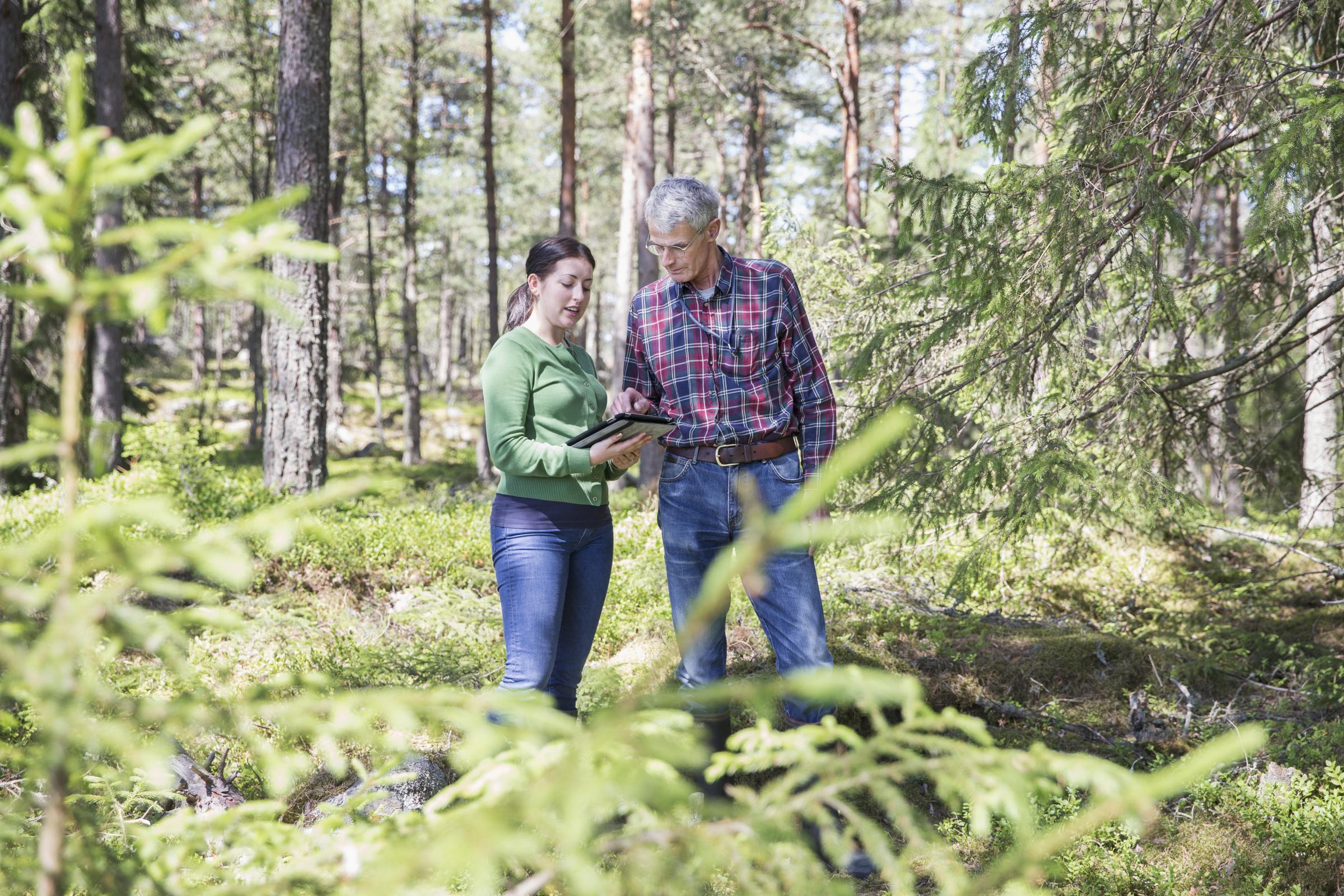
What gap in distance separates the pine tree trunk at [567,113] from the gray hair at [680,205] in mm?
10701

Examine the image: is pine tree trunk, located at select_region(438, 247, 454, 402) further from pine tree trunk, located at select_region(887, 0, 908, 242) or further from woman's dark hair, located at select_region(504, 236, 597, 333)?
woman's dark hair, located at select_region(504, 236, 597, 333)

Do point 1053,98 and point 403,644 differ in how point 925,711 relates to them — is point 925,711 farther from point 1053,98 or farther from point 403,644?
point 403,644

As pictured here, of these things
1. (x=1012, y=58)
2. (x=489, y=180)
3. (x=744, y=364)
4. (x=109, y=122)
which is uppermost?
(x=489, y=180)

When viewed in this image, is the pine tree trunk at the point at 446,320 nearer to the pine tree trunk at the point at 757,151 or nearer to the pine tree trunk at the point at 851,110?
the pine tree trunk at the point at 757,151

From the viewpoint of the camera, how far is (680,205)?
A: 3176 millimetres

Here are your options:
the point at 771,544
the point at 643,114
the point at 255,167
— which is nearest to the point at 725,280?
the point at 771,544

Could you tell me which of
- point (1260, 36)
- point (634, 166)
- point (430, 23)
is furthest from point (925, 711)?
point (430, 23)

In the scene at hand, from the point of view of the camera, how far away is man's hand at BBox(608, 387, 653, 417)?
3.39 metres

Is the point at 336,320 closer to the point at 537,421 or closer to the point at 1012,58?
the point at 1012,58

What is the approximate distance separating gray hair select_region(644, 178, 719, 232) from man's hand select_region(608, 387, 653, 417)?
2.13ft

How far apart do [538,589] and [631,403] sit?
821 millimetres

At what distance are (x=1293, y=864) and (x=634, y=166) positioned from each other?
1169cm

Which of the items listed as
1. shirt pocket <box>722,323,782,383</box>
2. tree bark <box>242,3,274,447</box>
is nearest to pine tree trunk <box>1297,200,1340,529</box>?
shirt pocket <box>722,323,782,383</box>

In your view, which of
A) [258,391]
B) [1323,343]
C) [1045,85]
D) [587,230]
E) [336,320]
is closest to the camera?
[1323,343]
